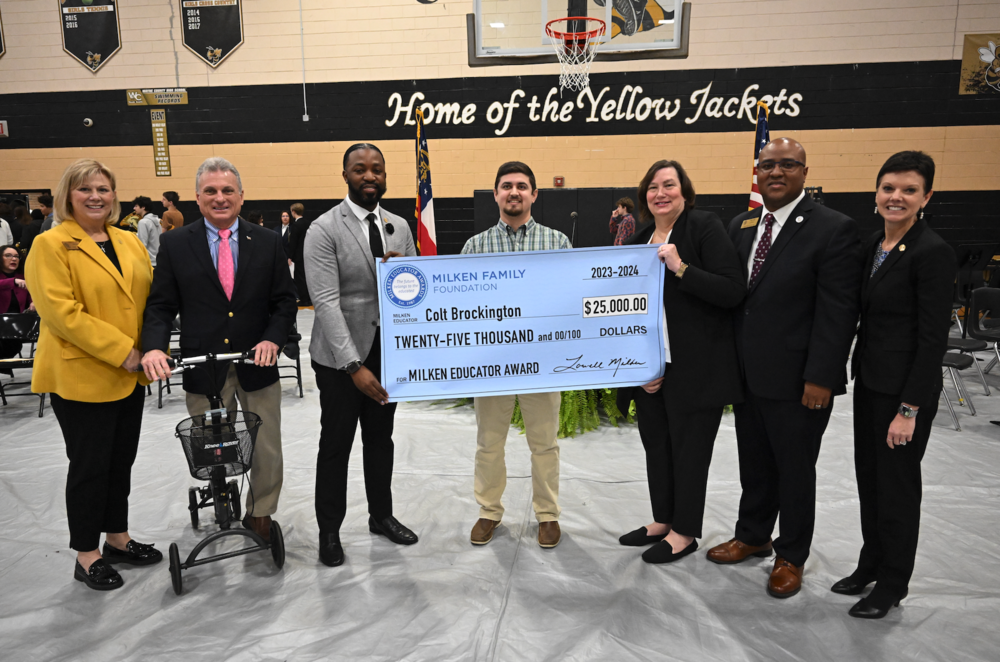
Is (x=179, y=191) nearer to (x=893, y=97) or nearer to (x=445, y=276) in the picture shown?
(x=445, y=276)

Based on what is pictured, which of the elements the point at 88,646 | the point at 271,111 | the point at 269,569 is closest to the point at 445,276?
the point at 269,569

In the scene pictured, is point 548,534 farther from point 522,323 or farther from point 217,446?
point 217,446

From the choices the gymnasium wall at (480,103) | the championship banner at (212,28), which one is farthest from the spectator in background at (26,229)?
the championship banner at (212,28)

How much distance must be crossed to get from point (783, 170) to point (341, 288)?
185cm

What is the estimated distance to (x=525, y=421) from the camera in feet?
9.08

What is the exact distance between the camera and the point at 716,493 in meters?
3.29

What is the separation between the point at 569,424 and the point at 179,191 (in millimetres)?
8817

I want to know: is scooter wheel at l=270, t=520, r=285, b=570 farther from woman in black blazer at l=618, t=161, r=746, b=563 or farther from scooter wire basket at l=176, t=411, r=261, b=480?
woman in black blazer at l=618, t=161, r=746, b=563

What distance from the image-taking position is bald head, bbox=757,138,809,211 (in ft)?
7.15

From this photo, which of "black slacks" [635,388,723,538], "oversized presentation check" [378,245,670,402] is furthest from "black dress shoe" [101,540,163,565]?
"black slacks" [635,388,723,538]

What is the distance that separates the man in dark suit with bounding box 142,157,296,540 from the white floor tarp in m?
0.72

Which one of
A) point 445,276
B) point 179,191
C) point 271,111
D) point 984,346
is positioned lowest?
point 984,346

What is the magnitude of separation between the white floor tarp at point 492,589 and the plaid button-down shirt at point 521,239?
1406 millimetres

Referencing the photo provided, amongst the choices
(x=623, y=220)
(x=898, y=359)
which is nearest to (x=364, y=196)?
(x=898, y=359)
